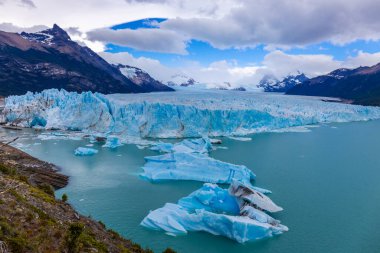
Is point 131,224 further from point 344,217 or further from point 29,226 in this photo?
point 344,217

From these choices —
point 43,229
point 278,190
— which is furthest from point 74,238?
point 278,190

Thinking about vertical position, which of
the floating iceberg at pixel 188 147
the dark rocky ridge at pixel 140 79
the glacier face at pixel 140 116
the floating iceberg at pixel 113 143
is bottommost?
the floating iceberg at pixel 113 143

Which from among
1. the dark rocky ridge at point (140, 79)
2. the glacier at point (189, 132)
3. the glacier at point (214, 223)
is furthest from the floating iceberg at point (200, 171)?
the dark rocky ridge at point (140, 79)

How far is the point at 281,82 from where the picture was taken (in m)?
122

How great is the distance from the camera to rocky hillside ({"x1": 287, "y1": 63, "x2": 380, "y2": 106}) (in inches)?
2459

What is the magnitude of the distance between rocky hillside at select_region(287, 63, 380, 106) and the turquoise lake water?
1609 inches

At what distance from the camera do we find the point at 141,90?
83.6 metres

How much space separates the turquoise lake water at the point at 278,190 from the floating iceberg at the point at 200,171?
467 mm

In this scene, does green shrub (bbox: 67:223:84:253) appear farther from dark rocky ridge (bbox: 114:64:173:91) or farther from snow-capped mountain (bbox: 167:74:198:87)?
snow-capped mountain (bbox: 167:74:198:87)

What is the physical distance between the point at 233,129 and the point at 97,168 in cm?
1232

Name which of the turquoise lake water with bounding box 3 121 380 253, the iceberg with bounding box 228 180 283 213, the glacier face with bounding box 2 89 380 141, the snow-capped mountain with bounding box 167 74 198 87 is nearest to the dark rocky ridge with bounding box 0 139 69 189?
the turquoise lake water with bounding box 3 121 380 253

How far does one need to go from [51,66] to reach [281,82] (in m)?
80.7

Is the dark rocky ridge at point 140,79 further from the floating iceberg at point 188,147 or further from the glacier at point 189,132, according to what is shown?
the floating iceberg at point 188,147

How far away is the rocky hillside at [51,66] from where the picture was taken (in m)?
56.6
